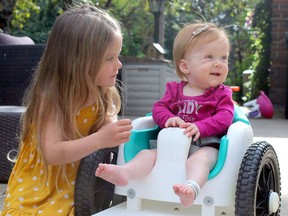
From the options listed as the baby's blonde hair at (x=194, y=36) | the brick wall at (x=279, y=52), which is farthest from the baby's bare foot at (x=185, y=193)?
the brick wall at (x=279, y=52)

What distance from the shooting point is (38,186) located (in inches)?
79.1

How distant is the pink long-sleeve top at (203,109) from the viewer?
1.91 metres

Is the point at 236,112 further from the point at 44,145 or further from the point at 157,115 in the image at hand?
the point at 44,145

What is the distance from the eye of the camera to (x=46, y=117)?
192cm

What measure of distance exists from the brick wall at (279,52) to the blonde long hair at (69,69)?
254 inches

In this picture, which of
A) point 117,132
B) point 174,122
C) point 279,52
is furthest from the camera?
point 279,52

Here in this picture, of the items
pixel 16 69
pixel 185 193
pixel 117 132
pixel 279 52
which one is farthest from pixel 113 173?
pixel 279 52

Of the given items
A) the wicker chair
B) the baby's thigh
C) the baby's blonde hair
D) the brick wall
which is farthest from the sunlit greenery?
the baby's thigh

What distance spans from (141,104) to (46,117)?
5289 mm

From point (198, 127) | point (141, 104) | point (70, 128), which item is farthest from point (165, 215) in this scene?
point (141, 104)

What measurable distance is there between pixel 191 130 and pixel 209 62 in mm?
291

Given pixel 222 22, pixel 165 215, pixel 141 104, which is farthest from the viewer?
pixel 222 22

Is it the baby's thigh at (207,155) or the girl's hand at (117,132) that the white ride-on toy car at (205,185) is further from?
the girl's hand at (117,132)

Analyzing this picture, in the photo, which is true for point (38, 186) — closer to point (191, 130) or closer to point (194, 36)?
point (191, 130)
